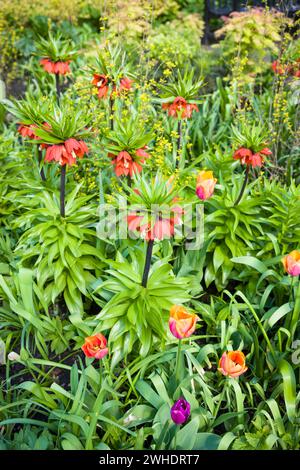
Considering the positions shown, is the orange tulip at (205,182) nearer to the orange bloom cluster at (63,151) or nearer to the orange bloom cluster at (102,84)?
the orange bloom cluster at (63,151)

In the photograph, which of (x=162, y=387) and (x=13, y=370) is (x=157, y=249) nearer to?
(x=162, y=387)

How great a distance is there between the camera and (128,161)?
2631 mm

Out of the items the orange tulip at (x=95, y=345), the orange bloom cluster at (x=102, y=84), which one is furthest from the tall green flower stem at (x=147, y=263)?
the orange bloom cluster at (x=102, y=84)

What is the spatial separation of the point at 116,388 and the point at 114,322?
0.32 metres

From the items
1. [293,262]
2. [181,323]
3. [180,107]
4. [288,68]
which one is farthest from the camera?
[288,68]

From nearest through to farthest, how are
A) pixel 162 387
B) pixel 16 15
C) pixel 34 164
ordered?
pixel 162 387
pixel 34 164
pixel 16 15

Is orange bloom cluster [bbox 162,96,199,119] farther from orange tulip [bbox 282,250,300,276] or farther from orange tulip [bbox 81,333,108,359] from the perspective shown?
orange tulip [bbox 81,333,108,359]

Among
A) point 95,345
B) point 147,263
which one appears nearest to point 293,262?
point 147,263

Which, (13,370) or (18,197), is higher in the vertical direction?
(18,197)

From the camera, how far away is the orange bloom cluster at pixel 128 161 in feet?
8.46

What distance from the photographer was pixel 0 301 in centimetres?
303

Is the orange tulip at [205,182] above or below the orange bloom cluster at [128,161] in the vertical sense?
below

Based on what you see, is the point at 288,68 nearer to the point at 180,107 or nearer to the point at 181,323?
the point at 180,107
